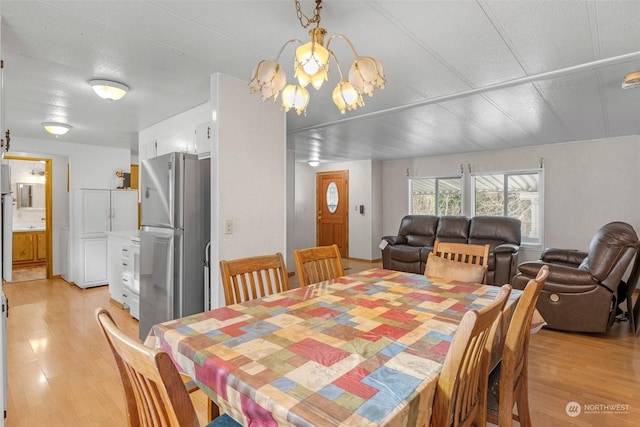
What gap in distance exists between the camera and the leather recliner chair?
9.74ft

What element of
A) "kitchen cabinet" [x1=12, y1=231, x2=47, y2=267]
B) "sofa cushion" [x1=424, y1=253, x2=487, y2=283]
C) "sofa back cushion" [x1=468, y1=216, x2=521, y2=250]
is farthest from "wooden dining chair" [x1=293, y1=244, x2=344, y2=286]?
"kitchen cabinet" [x1=12, y1=231, x2=47, y2=267]

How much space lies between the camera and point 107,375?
7.92 ft

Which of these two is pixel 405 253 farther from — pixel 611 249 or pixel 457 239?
pixel 611 249

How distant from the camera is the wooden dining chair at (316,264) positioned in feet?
6.77

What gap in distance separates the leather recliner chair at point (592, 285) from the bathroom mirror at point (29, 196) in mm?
8906

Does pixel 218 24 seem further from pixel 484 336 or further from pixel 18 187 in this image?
pixel 18 187

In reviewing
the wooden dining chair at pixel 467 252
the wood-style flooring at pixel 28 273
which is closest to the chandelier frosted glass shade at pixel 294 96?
the wooden dining chair at pixel 467 252

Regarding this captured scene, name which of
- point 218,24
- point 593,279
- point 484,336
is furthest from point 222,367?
point 593,279

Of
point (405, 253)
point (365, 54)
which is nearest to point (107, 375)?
point (365, 54)

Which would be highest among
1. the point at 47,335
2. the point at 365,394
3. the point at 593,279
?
the point at 365,394

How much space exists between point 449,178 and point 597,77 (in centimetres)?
407

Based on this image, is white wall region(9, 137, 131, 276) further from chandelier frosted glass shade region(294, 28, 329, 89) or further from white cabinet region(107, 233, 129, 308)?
chandelier frosted glass shade region(294, 28, 329, 89)

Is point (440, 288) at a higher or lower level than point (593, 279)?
higher

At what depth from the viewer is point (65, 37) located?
6.35 feet
